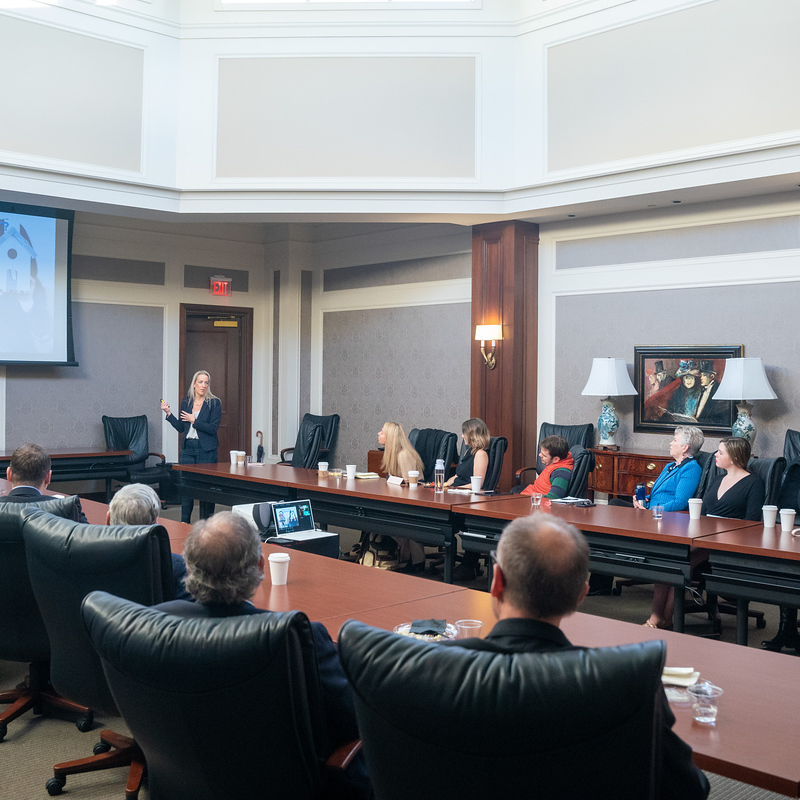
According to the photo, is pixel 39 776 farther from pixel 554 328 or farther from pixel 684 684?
pixel 554 328

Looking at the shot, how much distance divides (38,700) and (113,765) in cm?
74

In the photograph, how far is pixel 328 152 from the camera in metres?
7.96

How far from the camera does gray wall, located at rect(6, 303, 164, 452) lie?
29.5ft

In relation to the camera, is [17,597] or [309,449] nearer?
[17,597]

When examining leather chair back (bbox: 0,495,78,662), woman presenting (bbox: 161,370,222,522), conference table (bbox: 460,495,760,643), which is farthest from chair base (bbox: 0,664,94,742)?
woman presenting (bbox: 161,370,222,522)

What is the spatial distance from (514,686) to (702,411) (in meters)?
6.25

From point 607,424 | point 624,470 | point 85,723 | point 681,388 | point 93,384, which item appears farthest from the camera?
point 93,384

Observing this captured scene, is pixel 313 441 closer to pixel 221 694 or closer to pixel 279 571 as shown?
pixel 279 571

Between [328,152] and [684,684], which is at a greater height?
[328,152]

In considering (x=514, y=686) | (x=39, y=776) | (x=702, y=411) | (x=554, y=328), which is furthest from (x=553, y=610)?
(x=554, y=328)

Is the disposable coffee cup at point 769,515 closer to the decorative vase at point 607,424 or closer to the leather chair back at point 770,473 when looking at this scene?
the leather chair back at point 770,473

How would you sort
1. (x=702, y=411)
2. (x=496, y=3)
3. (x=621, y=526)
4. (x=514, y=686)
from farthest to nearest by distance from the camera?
(x=496, y=3), (x=702, y=411), (x=621, y=526), (x=514, y=686)

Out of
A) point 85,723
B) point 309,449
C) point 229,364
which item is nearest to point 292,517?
point 85,723

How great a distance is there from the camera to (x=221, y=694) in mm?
Result: 1613
